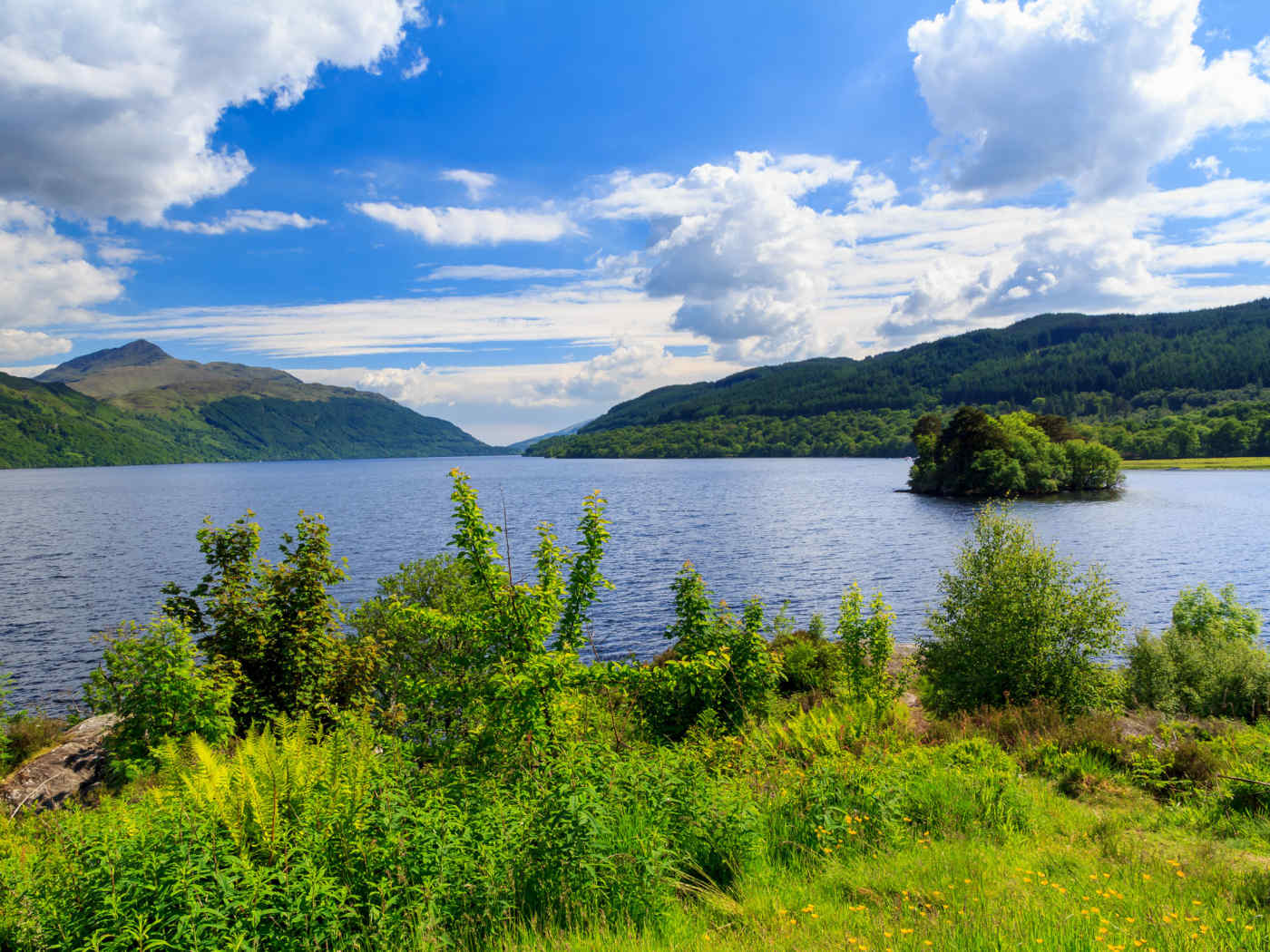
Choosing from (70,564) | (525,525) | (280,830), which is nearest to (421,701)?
(280,830)

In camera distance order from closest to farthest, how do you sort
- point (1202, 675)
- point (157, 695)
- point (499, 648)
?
point (499, 648) → point (157, 695) → point (1202, 675)

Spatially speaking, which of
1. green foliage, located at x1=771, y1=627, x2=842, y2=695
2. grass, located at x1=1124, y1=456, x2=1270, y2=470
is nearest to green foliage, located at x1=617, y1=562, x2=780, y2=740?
green foliage, located at x1=771, y1=627, x2=842, y2=695

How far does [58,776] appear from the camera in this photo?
14953 millimetres

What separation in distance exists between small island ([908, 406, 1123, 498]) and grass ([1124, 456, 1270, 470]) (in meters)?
60.3

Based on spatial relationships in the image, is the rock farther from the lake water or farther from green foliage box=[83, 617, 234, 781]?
the lake water

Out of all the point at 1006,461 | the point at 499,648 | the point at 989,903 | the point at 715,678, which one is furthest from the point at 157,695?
the point at 1006,461

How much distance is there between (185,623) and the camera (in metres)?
14.5

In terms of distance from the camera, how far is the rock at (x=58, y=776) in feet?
44.2

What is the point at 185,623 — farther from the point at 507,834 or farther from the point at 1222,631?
the point at 1222,631

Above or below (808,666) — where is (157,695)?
above

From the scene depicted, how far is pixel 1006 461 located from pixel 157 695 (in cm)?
11238

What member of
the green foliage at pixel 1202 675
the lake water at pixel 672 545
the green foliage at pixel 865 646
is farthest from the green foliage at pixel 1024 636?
the lake water at pixel 672 545

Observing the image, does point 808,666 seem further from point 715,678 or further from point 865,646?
point 715,678

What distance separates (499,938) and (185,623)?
12501mm
